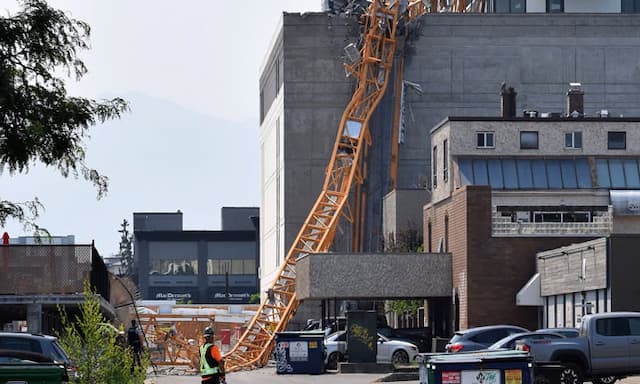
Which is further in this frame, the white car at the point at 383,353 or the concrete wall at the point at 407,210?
the concrete wall at the point at 407,210

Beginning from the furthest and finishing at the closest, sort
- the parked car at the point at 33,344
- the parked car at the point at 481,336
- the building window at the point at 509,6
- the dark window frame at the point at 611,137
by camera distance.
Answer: the building window at the point at 509,6
the dark window frame at the point at 611,137
the parked car at the point at 481,336
the parked car at the point at 33,344

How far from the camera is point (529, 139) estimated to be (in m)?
75.1

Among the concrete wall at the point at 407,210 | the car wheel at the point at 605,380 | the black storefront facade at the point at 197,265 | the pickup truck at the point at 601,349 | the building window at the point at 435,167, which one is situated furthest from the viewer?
the black storefront facade at the point at 197,265

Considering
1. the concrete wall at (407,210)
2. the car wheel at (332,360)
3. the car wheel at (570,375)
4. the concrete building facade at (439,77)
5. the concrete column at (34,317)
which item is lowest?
the car wheel at (332,360)

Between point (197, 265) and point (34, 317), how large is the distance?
14825 cm

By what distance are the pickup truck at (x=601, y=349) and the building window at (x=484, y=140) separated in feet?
117

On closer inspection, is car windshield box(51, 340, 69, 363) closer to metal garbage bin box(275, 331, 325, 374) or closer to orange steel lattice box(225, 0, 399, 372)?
metal garbage bin box(275, 331, 325, 374)

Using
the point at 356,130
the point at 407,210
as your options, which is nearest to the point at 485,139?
the point at 407,210

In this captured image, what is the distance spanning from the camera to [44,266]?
45688 millimetres

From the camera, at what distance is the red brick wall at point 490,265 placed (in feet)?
220

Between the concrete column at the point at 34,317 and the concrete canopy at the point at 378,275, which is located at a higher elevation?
the concrete canopy at the point at 378,275

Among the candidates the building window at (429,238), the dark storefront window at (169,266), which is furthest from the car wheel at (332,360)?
the dark storefront window at (169,266)

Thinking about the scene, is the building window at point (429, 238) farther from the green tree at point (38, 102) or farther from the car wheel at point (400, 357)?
the green tree at point (38, 102)

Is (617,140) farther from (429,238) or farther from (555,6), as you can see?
(555,6)
